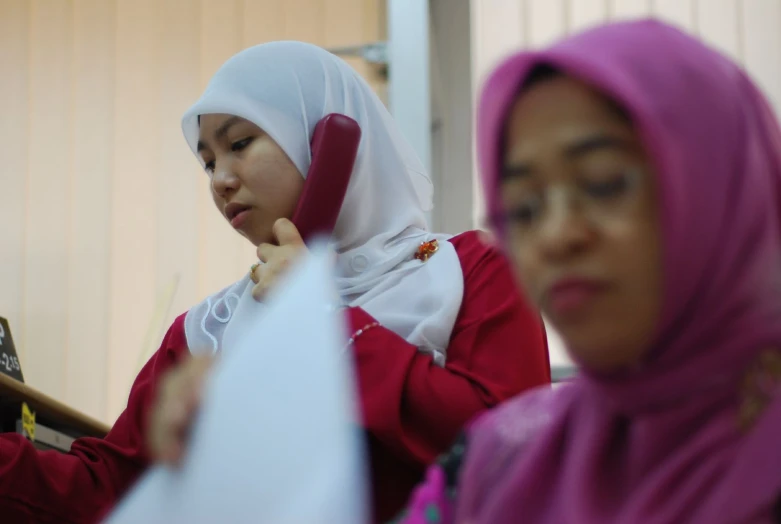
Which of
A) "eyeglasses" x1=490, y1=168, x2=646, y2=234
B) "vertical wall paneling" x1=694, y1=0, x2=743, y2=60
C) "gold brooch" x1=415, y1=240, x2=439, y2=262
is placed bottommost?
"gold brooch" x1=415, y1=240, x2=439, y2=262

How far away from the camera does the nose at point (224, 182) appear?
129 cm

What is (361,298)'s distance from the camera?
123cm

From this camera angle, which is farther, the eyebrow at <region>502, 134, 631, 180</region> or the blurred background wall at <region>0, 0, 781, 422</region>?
the blurred background wall at <region>0, 0, 781, 422</region>

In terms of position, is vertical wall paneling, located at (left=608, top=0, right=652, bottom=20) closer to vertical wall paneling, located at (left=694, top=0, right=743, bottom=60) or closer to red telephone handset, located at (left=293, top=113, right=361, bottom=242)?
vertical wall paneling, located at (left=694, top=0, right=743, bottom=60)

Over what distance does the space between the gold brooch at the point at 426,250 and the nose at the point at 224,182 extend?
25cm

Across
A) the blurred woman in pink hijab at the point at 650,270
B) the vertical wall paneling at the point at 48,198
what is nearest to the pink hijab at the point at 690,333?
the blurred woman in pink hijab at the point at 650,270

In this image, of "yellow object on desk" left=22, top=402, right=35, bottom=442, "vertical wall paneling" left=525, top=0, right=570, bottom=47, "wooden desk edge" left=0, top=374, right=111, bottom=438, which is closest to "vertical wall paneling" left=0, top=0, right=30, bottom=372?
"wooden desk edge" left=0, top=374, right=111, bottom=438

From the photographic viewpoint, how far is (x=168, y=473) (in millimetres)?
659

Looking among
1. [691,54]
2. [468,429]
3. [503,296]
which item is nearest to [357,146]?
[503,296]

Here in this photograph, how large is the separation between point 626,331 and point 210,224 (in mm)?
2448

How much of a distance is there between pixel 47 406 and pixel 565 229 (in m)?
1.32

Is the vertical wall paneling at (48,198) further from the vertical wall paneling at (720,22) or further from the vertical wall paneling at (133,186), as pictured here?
the vertical wall paneling at (720,22)

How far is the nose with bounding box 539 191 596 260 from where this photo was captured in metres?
0.62

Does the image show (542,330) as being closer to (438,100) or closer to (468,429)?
(468,429)
